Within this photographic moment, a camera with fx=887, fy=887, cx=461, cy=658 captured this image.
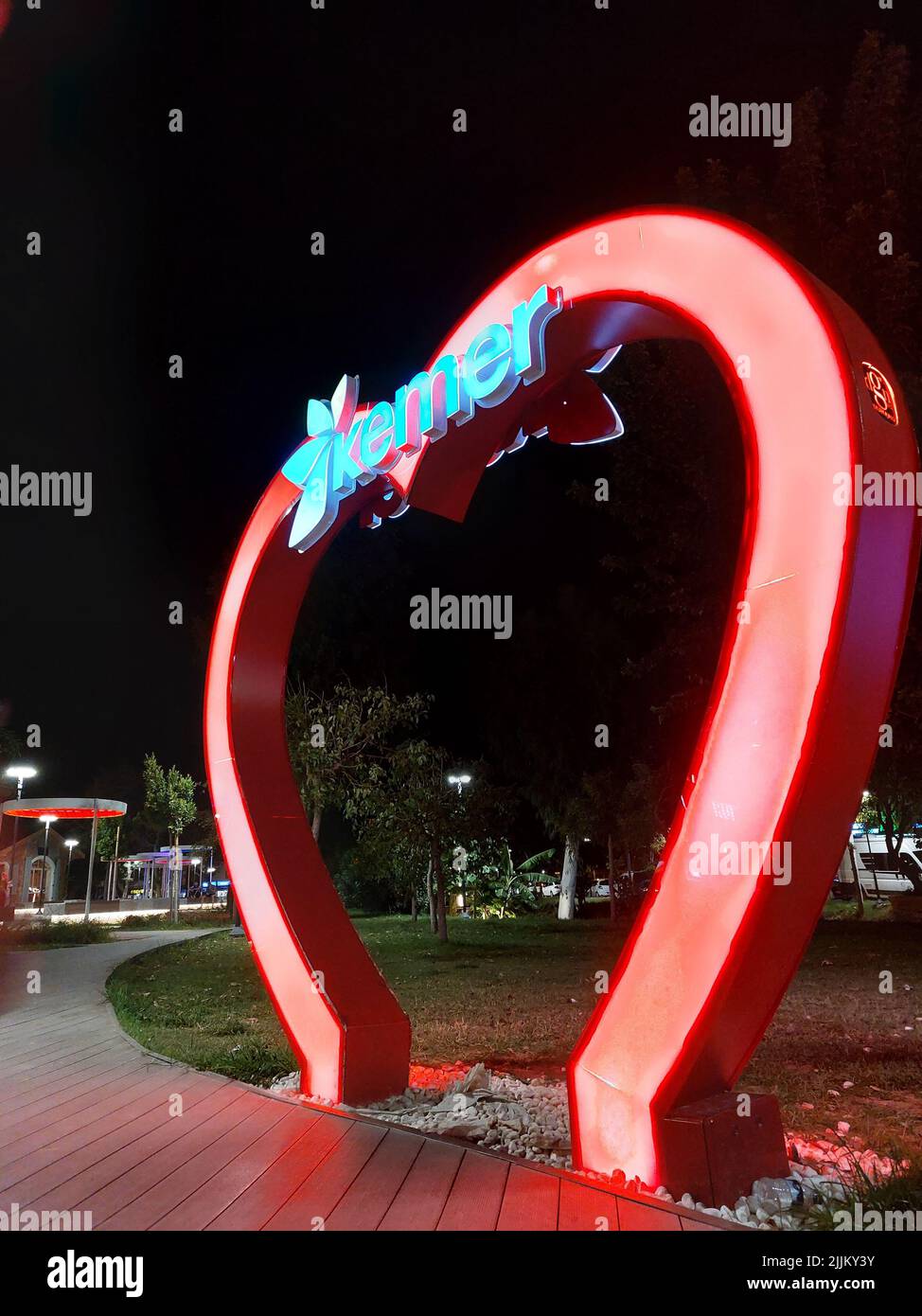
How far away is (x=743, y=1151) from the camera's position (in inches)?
139

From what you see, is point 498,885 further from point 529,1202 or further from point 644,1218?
point 644,1218

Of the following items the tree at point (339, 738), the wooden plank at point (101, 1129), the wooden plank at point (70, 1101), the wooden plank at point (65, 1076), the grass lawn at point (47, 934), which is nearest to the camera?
the wooden plank at point (101, 1129)

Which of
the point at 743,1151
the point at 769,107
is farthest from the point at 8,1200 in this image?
the point at 769,107

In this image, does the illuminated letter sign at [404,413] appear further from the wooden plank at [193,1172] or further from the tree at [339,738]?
the tree at [339,738]

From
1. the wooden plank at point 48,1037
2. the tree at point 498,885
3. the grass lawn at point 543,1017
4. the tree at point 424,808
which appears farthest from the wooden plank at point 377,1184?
the tree at point 498,885

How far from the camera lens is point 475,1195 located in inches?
139

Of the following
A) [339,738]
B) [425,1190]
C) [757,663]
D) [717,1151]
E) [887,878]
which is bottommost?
[887,878]

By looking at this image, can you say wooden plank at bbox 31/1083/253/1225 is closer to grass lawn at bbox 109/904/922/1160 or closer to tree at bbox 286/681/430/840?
grass lawn at bbox 109/904/922/1160

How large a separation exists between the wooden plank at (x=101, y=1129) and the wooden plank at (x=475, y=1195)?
176cm

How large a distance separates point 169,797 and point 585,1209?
3841cm

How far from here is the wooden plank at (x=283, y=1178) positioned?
3.36 meters

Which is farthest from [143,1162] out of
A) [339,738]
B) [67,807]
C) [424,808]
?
[67,807]

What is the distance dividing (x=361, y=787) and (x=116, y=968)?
584 centimetres

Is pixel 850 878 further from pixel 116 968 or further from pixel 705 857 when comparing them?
pixel 705 857
